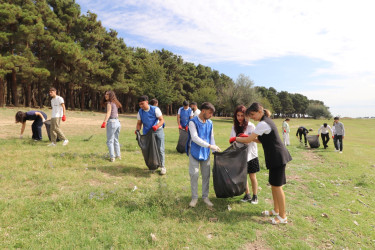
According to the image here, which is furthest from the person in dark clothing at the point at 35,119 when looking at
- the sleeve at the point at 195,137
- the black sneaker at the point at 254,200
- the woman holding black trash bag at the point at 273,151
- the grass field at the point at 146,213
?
the woman holding black trash bag at the point at 273,151

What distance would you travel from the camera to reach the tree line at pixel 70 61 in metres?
27.0

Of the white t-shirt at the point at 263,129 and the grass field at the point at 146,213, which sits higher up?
the white t-shirt at the point at 263,129

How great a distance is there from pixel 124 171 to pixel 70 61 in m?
30.4

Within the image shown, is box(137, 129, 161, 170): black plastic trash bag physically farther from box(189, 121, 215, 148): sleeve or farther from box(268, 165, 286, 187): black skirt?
box(268, 165, 286, 187): black skirt

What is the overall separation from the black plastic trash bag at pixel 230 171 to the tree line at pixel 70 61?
28.3 m

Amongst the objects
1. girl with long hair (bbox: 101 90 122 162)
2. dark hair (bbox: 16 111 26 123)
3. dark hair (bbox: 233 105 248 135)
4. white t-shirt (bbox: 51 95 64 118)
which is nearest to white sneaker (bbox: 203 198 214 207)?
dark hair (bbox: 233 105 248 135)

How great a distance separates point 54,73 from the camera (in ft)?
103

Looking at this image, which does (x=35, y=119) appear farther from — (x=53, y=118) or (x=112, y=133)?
(x=112, y=133)

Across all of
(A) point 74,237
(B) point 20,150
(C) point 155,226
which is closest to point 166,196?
(C) point 155,226

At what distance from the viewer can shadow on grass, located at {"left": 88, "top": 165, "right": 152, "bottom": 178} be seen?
6.52 metres

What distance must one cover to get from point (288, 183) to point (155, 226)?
5.00 metres

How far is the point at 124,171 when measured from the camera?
6.78m

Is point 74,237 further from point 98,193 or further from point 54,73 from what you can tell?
point 54,73

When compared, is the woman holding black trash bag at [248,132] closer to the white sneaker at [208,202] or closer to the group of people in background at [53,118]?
the white sneaker at [208,202]
